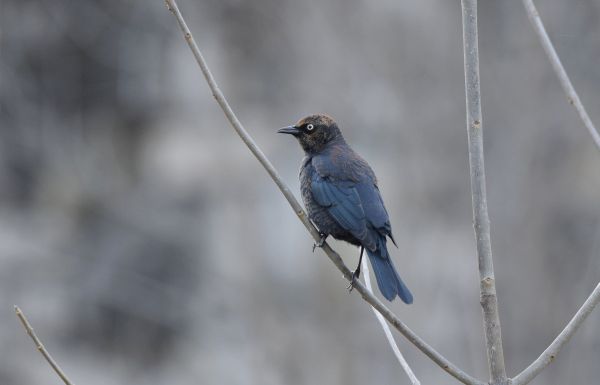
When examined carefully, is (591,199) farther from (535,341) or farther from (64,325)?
(64,325)

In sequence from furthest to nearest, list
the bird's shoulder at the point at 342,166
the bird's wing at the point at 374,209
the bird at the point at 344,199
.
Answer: the bird's shoulder at the point at 342,166 < the bird's wing at the point at 374,209 < the bird at the point at 344,199

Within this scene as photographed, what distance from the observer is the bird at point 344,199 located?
4.31 meters

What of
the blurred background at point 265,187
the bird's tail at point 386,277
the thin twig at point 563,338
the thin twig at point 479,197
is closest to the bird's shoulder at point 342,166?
the bird's tail at point 386,277

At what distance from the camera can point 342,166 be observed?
482 cm

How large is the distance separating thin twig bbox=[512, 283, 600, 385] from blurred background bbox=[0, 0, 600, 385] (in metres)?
6.65

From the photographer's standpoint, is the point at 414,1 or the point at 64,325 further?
the point at 64,325

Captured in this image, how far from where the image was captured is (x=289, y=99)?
420 inches

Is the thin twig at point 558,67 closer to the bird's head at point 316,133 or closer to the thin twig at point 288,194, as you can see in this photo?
the thin twig at point 288,194

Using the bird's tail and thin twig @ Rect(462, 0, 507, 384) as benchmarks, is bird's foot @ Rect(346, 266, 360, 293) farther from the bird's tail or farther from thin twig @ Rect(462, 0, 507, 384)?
thin twig @ Rect(462, 0, 507, 384)

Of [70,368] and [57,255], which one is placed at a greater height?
[57,255]

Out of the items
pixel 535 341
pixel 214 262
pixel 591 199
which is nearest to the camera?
pixel 535 341

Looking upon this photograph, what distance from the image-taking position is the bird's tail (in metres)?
4.09

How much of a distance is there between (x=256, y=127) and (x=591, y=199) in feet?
11.8

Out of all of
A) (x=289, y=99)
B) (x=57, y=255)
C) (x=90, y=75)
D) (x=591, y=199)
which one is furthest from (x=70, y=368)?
(x=591, y=199)
